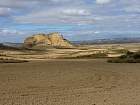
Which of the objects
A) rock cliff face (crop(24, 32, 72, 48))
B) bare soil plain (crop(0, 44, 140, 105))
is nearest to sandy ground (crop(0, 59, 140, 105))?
bare soil plain (crop(0, 44, 140, 105))

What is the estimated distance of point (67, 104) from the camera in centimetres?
1347

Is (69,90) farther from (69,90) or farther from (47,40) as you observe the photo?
(47,40)

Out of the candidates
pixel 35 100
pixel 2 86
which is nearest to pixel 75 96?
pixel 35 100

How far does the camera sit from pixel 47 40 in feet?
379

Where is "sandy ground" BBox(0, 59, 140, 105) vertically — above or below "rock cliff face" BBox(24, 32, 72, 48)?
below

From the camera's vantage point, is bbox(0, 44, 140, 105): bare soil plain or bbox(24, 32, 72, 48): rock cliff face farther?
bbox(24, 32, 72, 48): rock cliff face

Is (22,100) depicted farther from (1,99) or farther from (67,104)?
(67,104)

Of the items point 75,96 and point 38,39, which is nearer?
point 75,96

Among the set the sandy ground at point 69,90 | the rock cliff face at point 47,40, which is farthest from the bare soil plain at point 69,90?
the rock cliff face at point 47,40

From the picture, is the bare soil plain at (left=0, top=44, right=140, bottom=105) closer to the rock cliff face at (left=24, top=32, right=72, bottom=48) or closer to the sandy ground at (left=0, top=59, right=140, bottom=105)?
the sandy ground at (left=0, top=59, right=140, bottom=105)

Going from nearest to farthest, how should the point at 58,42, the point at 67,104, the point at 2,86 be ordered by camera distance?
1. the point at 67,104
2. the point at 2,86
3. the point at 58,42

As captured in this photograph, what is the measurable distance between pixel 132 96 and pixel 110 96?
841mm

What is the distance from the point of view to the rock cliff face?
367 ft

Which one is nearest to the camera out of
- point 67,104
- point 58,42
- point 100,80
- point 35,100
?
point 67,104
